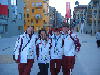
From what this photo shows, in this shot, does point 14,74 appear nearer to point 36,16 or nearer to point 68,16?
point 68,16

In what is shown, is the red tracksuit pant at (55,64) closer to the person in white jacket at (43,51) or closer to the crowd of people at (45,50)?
the crowd of people at (45,50)

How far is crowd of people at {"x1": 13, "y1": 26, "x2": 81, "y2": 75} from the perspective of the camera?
23.3ft

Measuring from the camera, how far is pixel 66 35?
25.1 feet

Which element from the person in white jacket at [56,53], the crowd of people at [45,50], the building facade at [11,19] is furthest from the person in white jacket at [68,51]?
the building facade at [11,19]

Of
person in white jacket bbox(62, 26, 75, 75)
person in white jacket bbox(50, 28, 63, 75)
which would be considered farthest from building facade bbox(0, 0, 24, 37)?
person in white jacket bbox(62, 26, 75, 75)

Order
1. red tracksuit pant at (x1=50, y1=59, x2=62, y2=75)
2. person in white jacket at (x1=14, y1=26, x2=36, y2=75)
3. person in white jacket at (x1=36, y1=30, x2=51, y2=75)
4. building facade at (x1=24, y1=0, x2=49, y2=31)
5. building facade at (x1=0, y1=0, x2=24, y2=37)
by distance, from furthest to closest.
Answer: building facade at (x1=24, y1=0, x2=49, y2=31) → building facade at (x1=0, y1=0, x2=24, y2=37) → red tracksuit pant at (x1=50, y1=59, x2=62, y2=75) → person in white jacket at (x1=36, y1=30, x2=51, y2=75) → person in white jacket at (x1=14, y1=26, x2=36, y2=75)

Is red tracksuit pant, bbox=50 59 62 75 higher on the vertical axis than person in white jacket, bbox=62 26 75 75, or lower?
lower

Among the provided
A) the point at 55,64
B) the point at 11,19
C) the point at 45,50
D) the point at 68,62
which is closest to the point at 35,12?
the point at 11,19

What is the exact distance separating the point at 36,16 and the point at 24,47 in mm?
97904

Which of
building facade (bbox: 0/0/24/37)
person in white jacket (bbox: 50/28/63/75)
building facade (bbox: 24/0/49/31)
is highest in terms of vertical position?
building facade (bbox: 24/0/49/31)

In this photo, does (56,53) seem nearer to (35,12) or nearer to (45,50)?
(45,50)

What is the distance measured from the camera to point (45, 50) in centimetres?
732

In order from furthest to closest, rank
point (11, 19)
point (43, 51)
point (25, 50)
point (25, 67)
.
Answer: point (11, 19) < point (43, 51) < point (25, 67) < point (25, 50)

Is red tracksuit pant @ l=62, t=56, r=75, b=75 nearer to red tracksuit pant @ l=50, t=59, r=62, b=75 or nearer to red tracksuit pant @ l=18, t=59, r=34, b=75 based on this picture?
red tracksuit pant @ l=50, t=59, r=62, b=75
